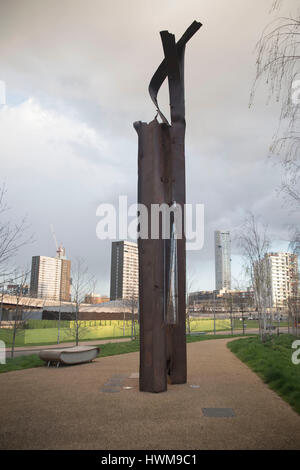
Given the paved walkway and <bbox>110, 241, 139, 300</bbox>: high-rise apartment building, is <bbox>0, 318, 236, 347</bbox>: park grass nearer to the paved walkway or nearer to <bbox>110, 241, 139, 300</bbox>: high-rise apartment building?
the paved walkway

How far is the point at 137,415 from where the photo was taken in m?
5.04

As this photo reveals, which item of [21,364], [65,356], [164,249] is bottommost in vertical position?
[21,364]

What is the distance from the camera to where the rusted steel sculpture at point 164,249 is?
6.86 meters

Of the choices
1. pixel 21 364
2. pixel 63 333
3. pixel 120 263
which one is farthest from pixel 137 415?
pixel 120 263

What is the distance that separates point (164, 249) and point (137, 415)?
3273 mm

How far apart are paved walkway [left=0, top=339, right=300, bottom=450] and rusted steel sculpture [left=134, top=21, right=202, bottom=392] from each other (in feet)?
1.80

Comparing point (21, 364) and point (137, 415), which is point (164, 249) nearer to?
point (137, 415)

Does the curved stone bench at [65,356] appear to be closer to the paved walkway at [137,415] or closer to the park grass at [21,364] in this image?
the park grass at [21,364]

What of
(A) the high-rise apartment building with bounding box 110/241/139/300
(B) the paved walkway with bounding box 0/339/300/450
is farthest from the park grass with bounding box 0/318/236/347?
(A) the high-rise apartment building with bounding box 110/241/139/300

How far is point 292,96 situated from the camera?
4098mm

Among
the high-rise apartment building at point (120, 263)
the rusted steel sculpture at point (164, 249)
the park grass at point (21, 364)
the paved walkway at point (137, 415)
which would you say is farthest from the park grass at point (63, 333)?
the high-rise apartment building at point (120, 263)

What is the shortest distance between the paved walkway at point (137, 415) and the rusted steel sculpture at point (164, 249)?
547 millimetres

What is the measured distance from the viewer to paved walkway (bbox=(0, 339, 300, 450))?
153 inches
